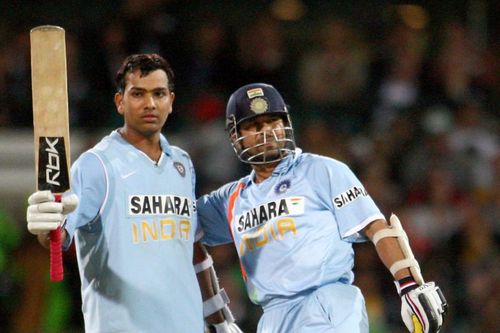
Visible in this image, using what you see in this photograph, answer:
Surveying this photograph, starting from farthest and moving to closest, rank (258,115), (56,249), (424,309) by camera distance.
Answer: (258,115)
(424,309)
(56,249)

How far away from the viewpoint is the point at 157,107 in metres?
4.92

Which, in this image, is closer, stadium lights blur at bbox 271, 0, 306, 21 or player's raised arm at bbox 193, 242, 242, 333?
player's raised arm at bbox 193, 242, 242, 333

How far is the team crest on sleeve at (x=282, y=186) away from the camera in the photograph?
5.05 meters

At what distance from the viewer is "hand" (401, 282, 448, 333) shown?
4.61 metres

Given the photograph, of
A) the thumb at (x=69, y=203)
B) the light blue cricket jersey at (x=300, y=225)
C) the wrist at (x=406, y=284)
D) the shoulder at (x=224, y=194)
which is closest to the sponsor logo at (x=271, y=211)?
the light blue cricket jersey at (x=300, y=225)

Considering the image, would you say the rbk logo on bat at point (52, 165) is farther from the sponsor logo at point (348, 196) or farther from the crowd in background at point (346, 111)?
the crowd in background at point (346, 111)

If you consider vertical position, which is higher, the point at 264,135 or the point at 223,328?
the point at 264,135

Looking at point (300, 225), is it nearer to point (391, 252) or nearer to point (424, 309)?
point (391, 252)

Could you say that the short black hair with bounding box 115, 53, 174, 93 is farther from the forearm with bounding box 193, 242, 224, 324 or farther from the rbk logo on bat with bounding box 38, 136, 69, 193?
the forearm with bounding box 193, 242, 224, 324

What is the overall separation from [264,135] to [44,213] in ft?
4.08

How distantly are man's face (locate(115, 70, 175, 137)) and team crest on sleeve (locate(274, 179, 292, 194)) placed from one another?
24.2 inches

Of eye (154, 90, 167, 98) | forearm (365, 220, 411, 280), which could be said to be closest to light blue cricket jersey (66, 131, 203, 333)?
eye (154, 90, 167, 98)

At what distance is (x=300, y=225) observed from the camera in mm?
4938

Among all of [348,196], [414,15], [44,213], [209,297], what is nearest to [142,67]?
[44,213]
